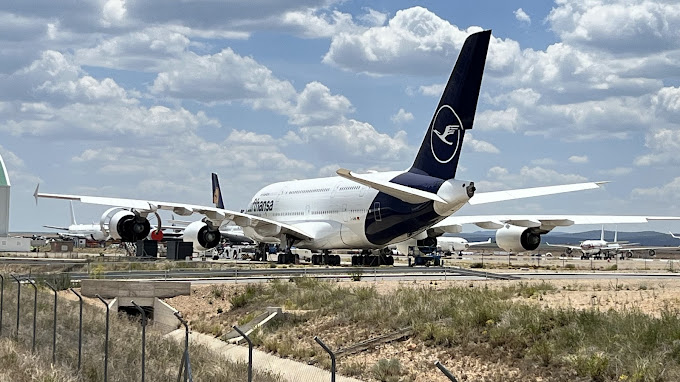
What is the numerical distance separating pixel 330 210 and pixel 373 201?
467 cm

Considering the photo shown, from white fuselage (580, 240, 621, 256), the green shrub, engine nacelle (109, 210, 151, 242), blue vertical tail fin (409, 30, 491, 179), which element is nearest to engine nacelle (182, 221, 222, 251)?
engine nacelle (109, 210, 151, 242)

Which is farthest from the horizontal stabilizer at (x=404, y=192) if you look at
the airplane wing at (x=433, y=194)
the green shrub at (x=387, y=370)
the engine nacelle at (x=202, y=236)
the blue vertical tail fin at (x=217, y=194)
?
the blue vertical tail fin at (x=217, y=194)

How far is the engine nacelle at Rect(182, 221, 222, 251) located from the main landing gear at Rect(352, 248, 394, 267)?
7355mm

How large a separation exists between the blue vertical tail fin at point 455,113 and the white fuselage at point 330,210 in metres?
1.81

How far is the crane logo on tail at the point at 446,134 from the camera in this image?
136ft

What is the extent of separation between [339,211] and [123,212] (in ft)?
36.9

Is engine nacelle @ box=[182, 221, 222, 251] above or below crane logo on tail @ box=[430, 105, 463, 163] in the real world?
below

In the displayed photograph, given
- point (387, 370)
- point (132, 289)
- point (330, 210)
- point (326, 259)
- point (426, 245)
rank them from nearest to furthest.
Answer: point (387, 370), point (132, 289), point (330, 210), point (426, 245), point (326, 259)

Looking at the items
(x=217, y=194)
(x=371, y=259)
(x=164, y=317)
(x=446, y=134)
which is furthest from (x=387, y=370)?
(x=217, y=194)

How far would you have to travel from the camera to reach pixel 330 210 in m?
50.3

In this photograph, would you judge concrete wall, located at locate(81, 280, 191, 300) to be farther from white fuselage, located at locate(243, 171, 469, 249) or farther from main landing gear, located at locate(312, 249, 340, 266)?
main landing gear, located at locate(312, 249, 340, 266)

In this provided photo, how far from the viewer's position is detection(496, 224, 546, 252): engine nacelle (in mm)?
46062

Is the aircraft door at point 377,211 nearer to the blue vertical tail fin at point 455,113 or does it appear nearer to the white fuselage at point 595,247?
the blue vertical tail fin at point 455,113

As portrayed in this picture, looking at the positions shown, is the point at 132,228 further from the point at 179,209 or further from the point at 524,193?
the point at 524,193
